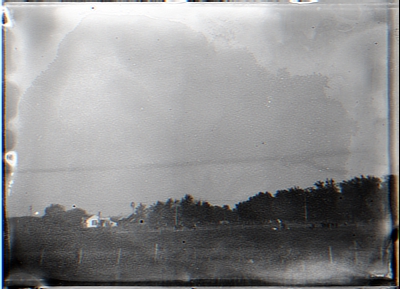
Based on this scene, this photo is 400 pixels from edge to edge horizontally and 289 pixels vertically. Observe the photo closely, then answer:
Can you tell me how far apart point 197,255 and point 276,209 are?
54 centimetres

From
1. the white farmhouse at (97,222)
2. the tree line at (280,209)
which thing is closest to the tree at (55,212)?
the white farmhouse at (97,222)

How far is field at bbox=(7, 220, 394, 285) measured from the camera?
1.95 meters

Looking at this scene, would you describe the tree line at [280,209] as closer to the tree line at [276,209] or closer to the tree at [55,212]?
the tree line at [276,209]

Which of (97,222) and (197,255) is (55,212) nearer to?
(97,222)

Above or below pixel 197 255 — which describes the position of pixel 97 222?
above

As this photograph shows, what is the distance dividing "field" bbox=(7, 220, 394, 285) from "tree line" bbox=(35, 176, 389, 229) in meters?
0.06

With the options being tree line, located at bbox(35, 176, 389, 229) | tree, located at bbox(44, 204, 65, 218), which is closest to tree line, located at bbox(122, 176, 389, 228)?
tree line, located at bbox(35, 176, 389, 229)

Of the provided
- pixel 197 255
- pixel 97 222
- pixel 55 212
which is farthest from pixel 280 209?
pixel 55 212

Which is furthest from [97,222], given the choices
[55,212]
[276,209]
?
[276,209]

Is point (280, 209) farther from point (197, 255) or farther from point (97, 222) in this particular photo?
point (97, 222)

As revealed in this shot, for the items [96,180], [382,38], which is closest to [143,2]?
[96,180]

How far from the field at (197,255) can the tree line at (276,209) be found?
6cm

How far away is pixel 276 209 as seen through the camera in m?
1.96

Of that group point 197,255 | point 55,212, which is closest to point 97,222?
point 55,212
